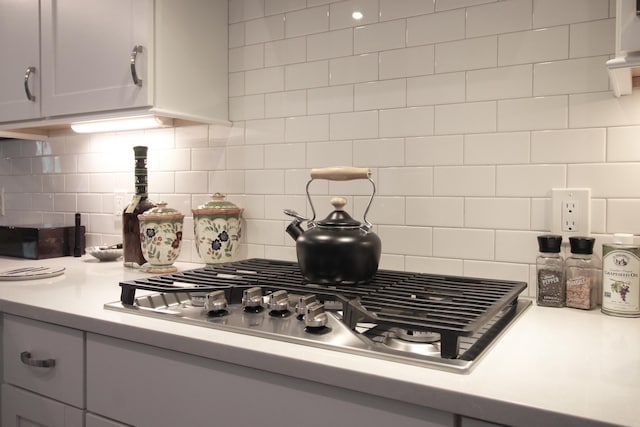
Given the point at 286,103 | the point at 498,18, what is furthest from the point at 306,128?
the point at 498,18

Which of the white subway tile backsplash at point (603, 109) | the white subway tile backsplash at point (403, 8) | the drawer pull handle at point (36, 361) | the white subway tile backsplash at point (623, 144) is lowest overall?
the drawer pull handle at point (36, 361)

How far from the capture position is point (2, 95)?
209cm

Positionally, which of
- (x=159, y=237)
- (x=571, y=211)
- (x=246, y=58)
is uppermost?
(x=246, y=58)

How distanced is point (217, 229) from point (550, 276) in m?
1.06

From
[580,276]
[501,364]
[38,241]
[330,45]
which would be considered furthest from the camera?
[38,241]

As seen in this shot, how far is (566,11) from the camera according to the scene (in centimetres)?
133

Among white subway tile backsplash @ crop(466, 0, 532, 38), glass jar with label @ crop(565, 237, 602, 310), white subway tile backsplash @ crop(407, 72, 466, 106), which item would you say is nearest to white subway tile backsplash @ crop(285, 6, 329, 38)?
white subway tile backsplash @ crop(407, 72, 466, 106)

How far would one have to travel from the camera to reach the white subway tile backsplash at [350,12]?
5.30 feet

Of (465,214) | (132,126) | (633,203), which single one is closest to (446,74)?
(465,214)


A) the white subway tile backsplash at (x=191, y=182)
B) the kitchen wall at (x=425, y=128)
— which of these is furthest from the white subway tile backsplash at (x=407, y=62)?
the white subway tile backsplash at (x=191, y=182)

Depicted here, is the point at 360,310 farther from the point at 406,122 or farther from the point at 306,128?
the point at 306,128

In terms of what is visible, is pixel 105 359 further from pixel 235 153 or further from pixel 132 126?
pixel 132 126

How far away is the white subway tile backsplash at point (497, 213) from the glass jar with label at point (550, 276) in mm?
138

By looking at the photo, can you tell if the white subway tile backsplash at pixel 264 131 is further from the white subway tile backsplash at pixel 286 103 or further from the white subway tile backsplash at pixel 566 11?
the white subway tile backsplash at pixel 566 11
